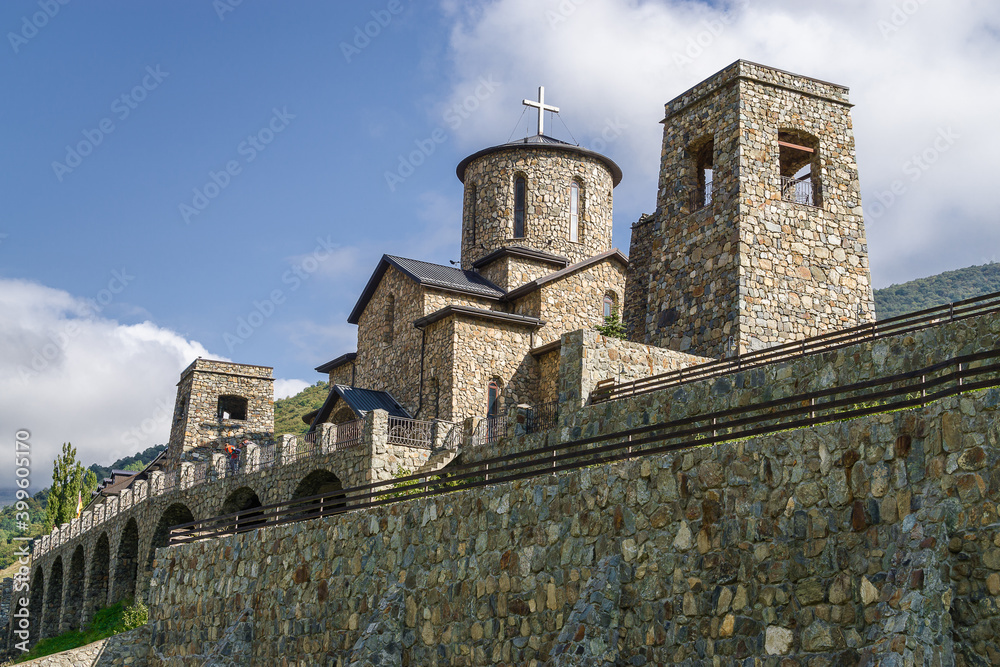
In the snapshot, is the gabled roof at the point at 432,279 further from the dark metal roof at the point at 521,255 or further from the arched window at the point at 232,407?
the arched window at the point at 232,407

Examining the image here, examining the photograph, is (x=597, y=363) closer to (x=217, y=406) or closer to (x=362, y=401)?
(x=362, y=401)

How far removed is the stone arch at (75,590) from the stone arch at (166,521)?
7070 mm

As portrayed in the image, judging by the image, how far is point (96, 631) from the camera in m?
31.8

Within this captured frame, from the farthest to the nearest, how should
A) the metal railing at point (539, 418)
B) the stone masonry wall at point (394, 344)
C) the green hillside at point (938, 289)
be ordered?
1. the green hillside at point (938, 289)
2. the stone masonry wall at point (394, 344)
3. the metal railing at point (539, 418)

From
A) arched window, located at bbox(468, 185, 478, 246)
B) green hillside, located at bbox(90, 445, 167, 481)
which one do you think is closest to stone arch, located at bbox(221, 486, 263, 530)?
arched window, located at bbox(468, 185, 478, 246)

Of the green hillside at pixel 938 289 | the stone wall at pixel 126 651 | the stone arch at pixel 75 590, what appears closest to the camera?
the stone wall at pixel 126 651

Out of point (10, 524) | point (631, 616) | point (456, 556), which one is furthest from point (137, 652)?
point (10, 524)

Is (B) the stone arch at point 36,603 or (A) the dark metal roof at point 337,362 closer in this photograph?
(A) the dark metal roof at point 337,362

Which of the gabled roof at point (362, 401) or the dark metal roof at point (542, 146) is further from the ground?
the dark metal roof at point (542, 146)

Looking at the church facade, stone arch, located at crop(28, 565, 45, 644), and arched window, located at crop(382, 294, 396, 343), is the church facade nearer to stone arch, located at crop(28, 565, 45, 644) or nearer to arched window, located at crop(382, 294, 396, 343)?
arched window, located at crop(382, 294, 396, 343)

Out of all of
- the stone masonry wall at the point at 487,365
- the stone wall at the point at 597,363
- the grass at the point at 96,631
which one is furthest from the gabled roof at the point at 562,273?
the grass at the point at 96,631

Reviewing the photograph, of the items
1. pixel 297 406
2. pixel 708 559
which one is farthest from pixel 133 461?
pixel 708 559

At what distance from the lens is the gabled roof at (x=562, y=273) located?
30.2 metres

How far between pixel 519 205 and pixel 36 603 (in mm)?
28401
